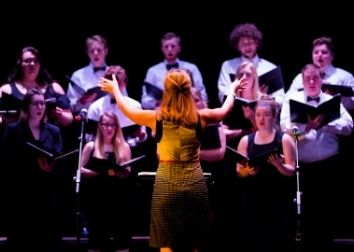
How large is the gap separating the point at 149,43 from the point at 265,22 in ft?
4.11

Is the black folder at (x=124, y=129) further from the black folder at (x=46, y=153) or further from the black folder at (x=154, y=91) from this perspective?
the black folder at (x=46, y=153)

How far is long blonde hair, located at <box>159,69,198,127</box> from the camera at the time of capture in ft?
12.5

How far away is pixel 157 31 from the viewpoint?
7285 mm

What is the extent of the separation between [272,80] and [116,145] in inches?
56.4

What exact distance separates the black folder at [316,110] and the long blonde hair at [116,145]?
53.5 inches

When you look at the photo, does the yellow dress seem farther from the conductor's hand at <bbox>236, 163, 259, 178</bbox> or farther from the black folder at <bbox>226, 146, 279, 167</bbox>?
the conductor's hand at <bbox>236, 163, 259, 178</bbox>

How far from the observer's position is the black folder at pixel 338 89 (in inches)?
219

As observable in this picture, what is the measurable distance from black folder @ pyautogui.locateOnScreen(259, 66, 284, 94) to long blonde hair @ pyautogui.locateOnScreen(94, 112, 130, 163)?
127cm

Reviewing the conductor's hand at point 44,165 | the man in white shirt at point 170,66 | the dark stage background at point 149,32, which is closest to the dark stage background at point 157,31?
the dark stage background at point 149,32

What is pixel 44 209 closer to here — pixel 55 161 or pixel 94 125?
pixel 55 161

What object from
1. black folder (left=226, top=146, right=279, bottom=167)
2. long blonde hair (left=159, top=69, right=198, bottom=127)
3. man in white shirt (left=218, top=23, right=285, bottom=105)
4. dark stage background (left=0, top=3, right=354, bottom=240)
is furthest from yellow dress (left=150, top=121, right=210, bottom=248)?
dark stage background (left=0, top=3, right=354, bottom=240)

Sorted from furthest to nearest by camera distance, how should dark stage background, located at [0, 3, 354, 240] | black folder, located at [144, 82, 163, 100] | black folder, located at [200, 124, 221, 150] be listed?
dark stage background, located at [0, 3, 354, 240] < black folder, located at [144, 82, 163, 100] < black folder, located at [200, 124, 221, 150]

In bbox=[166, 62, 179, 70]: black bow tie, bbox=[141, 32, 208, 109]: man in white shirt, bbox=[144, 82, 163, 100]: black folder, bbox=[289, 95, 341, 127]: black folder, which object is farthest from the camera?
bbox=[166, 62, 179, 70]: black bow tie

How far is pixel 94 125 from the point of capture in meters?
5.70
